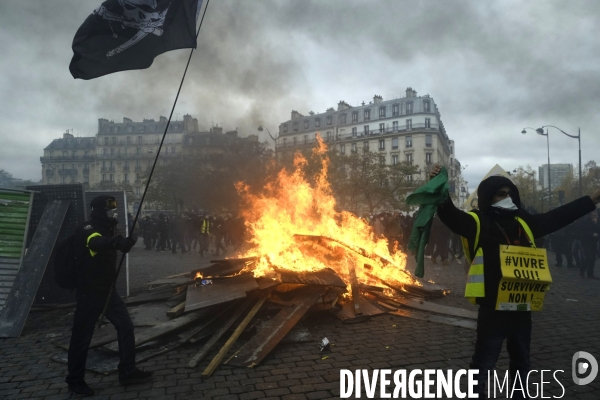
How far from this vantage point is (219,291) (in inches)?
267

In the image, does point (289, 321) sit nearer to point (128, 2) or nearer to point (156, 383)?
point (156, 383)

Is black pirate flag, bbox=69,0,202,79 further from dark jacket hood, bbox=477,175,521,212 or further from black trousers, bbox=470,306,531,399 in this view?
black trousers, bbox=470,306,531,399

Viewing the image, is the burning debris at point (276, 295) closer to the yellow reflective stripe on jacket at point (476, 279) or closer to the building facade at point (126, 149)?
the yellow reflective stripe on jacket at point (476, 279)

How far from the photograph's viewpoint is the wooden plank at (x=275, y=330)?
4.91m

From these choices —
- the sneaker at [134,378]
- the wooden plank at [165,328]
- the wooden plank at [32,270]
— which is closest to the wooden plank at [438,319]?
the wooden plank at [165,328]

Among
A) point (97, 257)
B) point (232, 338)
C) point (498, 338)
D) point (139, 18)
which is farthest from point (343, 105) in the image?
point (498, 338)

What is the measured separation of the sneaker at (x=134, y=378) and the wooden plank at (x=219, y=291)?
5.48ft

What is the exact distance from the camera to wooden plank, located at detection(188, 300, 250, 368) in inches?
193

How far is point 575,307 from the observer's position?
770cm

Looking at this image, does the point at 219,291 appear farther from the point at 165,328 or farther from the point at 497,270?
the point at 497,270

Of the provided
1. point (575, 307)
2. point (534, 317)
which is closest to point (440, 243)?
point (575, 307)

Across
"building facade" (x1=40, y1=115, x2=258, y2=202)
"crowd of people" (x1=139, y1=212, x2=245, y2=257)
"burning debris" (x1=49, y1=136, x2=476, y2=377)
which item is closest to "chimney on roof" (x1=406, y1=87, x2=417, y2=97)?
"building facade" (x1=40, y1=115, x2=258, y2=202)

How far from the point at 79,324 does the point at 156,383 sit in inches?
42.0

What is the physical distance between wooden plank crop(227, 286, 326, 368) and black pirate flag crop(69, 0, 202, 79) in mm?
4427
